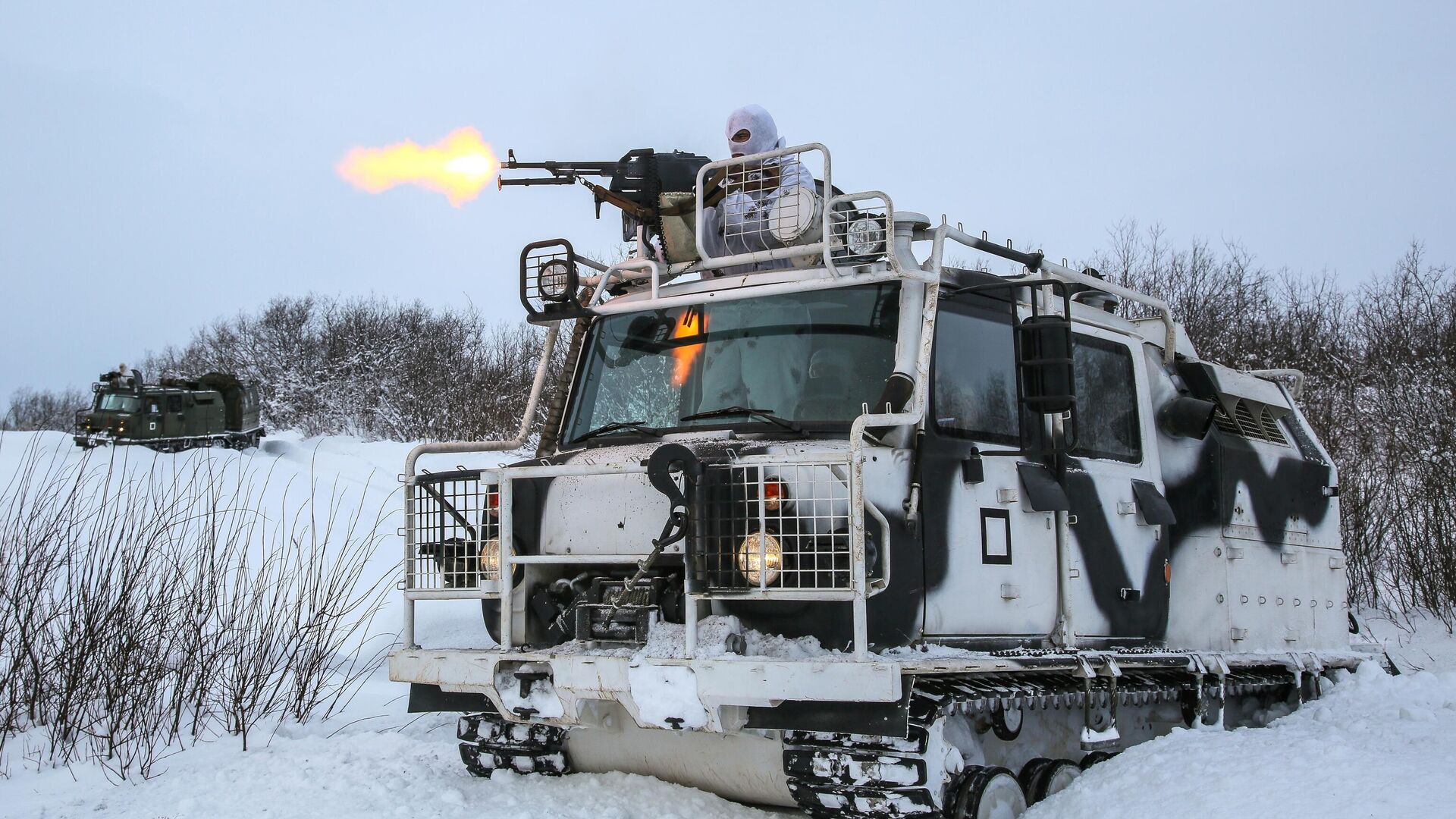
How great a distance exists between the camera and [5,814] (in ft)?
20.9

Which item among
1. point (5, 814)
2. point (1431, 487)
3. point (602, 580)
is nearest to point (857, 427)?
point (602, 580)

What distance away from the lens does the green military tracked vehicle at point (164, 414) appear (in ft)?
111

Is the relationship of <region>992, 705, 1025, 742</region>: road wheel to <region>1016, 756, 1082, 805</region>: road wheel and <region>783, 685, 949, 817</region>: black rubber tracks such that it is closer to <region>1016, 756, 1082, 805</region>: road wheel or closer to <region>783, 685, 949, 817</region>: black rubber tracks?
<region>1016, 756, 1082, 805</region>: road wheel

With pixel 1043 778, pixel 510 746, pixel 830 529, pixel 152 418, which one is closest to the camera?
pixel 830 529

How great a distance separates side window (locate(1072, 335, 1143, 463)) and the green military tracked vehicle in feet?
98.9

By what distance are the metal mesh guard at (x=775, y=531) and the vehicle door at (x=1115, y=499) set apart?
173 centimetres

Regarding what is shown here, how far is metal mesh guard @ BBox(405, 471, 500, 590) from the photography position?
6.10m

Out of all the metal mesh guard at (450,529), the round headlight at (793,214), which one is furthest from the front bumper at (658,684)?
the round headlight at (793,214)

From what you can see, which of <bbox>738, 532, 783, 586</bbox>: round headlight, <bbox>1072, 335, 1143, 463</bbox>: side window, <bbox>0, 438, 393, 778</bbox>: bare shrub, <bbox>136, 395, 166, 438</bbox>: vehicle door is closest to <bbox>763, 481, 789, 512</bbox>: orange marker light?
<bbox>738, 532, 783, 586</bbox>: round headlight

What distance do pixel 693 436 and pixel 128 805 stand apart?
339cm

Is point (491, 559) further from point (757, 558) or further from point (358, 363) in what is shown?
point (358, 363)

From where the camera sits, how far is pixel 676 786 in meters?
6.18

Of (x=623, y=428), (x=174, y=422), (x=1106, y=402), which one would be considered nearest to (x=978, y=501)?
(x=1106, y=402)

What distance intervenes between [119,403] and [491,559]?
32.4m
